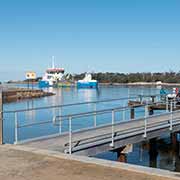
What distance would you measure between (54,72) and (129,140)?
10803 centimetres

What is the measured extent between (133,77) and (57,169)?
153 metres

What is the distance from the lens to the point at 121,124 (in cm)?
1380

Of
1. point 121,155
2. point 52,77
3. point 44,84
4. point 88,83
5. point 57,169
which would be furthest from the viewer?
point 44,84

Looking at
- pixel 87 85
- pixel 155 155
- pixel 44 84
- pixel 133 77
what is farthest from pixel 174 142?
pixel 133 77

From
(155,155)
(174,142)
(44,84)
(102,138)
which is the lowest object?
(155,155)

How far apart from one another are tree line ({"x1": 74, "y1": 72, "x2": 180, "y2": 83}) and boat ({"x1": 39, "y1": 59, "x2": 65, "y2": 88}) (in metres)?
36.9

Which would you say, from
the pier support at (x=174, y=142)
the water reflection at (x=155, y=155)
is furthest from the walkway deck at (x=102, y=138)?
the pier support at (x=174, y=142)

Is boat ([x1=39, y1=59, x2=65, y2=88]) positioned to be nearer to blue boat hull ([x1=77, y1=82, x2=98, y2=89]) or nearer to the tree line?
blue boat hull ([x1=77, y1=82, x2=98, y2=89])

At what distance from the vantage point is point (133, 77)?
15888cm

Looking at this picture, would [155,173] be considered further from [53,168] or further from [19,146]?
[19,146]

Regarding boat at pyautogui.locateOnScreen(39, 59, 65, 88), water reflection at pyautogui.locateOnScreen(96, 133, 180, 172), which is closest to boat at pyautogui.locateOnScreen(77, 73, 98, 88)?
boat at pyautogui.locateOnScreen(39, 59, 65, 88)

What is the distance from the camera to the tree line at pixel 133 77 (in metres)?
146

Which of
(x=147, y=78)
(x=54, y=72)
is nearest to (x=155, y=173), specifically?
(x=54, y=72)

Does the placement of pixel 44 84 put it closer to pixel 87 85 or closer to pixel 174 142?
pixel 87 85
